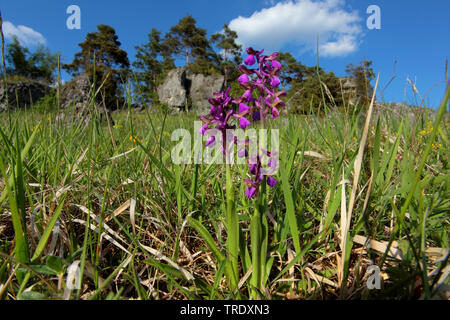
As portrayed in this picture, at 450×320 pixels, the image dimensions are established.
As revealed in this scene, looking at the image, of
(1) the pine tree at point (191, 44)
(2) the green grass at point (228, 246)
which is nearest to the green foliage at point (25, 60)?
(1) the pine tree at point (191, 44)

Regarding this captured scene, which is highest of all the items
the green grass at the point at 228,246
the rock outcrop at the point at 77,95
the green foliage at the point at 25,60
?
the green foliage at the point at 25,60

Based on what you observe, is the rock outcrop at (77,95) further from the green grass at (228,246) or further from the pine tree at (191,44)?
the pine tree at (191,44)

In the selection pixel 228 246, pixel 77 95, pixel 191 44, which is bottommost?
pixel 228 246

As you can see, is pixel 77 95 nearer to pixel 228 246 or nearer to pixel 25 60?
pixel 228 246

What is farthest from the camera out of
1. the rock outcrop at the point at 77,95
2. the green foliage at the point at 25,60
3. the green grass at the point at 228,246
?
the green foliage at the point at 25,60

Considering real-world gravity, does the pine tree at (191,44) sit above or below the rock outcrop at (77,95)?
above

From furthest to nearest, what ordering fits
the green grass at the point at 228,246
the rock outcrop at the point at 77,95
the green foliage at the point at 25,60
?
the green foliage at the point at 25,60 < the rock outcrop at the point at 77,95 < the green grass at the point at 228,246

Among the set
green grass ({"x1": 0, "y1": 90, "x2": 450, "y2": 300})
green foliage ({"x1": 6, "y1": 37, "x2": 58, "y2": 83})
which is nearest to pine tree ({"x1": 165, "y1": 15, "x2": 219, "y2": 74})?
green foliage ({"x1": 6, "y1": 37, "x2": 58, "y2": 83})

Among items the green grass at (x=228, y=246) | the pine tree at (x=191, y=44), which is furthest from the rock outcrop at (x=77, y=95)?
the pine tree at (x=191, y=44)

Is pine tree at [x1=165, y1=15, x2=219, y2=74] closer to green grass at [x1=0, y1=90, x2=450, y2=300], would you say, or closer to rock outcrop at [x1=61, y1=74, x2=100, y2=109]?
rock outcrop at [x1=61, y1=74, x2=100, y2=109]

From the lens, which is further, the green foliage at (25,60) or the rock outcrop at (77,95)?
the green foliage at (25,60)

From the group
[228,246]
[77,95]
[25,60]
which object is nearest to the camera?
[228,246]

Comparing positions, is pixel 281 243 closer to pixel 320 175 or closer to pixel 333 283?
pixel 333 283

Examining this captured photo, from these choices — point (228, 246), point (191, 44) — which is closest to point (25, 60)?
point (191, 44)
